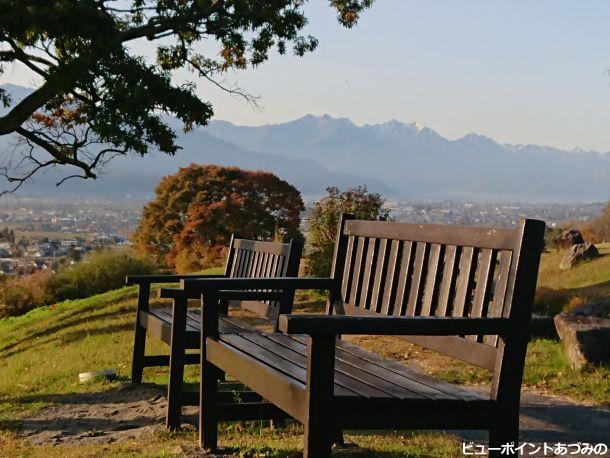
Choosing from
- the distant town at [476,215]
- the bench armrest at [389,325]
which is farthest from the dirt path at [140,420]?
the bench armrest at [389,325]

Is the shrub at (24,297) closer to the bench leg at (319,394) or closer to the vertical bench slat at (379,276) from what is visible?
the vertical bench slat at (379,276)

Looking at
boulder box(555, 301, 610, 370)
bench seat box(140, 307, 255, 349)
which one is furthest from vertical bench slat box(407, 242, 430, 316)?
boulder box(555, 301, 610, 370)

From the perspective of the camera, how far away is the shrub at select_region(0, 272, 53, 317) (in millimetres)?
20750

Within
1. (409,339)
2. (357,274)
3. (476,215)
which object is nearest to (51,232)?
(476,215)

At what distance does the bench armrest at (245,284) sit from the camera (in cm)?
434

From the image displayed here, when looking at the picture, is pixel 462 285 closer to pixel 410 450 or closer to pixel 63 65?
pixel 410 450

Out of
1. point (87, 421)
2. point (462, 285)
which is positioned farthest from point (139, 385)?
point (462, 285)

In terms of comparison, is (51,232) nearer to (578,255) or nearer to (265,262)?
(578,255)

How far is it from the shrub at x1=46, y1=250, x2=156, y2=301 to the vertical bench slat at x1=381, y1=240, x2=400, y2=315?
17.2 m

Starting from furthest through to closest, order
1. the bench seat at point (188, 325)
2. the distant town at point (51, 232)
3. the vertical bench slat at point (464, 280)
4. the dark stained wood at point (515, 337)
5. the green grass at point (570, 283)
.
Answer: the distant town at point (51, 232), the green grass at point (570, 283), the bench seat at point (188, 325), the vertical bench slat at point (464, 280), the dark stained wood at point (515, 337)

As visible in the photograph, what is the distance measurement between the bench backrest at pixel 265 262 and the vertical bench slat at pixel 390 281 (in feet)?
3.70

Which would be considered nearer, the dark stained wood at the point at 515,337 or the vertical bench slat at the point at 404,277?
the dark stained wood at the point at 515,337

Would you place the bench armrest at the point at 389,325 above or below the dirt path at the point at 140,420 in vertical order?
above

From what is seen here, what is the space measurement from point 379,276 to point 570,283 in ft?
39.8
